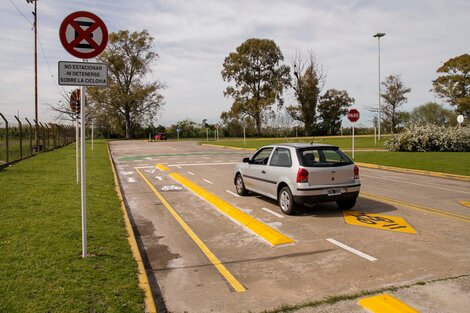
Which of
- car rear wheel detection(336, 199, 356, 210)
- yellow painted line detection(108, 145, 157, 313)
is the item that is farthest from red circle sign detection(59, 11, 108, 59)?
car rear wheel detection(336, 199, 356, 210)

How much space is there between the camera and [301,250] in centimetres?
640

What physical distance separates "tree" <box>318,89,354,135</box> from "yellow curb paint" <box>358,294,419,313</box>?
7001 centimetres

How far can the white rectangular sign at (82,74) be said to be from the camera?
5395 millimetres

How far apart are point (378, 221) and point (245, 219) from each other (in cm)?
268

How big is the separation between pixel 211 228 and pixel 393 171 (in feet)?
41.4

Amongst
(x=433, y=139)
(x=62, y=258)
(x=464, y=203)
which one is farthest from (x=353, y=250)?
(x=433, y=139)

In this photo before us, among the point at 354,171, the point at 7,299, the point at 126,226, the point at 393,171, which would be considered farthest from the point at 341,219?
the point at 393,171

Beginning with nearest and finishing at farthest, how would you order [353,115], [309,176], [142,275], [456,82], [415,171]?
[142,275] < [309,176] < [415,171] < [353,115] < [456,82]

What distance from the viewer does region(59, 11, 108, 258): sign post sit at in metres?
5.38

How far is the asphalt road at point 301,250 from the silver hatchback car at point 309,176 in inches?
15.9

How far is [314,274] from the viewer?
17.5 ft

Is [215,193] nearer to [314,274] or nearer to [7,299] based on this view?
[314,274]

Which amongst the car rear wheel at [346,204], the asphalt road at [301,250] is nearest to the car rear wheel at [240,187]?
the asphalt road at [301,250]

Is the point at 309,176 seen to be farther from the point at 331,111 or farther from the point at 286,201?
the point at 331,111
